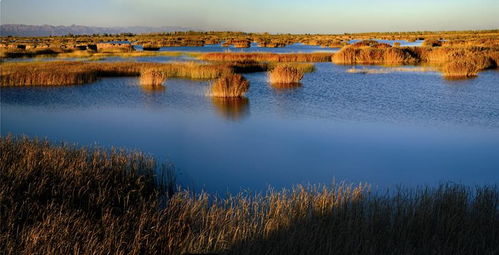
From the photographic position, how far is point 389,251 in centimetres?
439

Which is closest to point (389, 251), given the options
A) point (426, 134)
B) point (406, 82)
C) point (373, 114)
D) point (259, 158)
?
point (259, 158)

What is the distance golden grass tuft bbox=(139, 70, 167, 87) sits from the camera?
2089 cm

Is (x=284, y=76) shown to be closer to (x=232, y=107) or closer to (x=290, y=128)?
(x=232, y=107)

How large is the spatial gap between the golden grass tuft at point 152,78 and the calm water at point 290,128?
1.63 ft

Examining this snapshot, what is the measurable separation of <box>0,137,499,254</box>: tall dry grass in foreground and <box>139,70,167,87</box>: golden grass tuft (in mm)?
14762

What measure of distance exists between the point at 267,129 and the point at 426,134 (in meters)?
4.20

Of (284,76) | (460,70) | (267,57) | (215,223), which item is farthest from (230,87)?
(267,57)

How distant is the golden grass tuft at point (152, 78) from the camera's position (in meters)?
20.9

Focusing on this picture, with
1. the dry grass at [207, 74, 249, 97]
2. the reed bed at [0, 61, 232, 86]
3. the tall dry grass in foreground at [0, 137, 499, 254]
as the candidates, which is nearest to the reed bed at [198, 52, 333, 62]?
the reed bed at [0, 61, 232, 86]

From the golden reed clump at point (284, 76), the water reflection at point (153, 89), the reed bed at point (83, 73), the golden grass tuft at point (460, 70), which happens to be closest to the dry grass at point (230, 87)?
the water reflection at point (153, 89)

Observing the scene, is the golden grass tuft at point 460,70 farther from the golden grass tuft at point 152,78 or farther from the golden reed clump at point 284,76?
the golden grass tuft at point 152,78

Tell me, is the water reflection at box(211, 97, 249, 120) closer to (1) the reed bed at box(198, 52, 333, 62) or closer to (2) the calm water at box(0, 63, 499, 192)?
(2) the calm water at box(0, 63, 499, 192)

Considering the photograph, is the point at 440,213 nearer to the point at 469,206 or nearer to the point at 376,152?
the point at 469,206

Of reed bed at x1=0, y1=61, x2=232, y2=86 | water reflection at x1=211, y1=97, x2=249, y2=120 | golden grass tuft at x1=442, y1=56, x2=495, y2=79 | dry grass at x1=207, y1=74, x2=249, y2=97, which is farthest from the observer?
golden grass tuft at x1=442, y1=56, x2=495, y2=79
